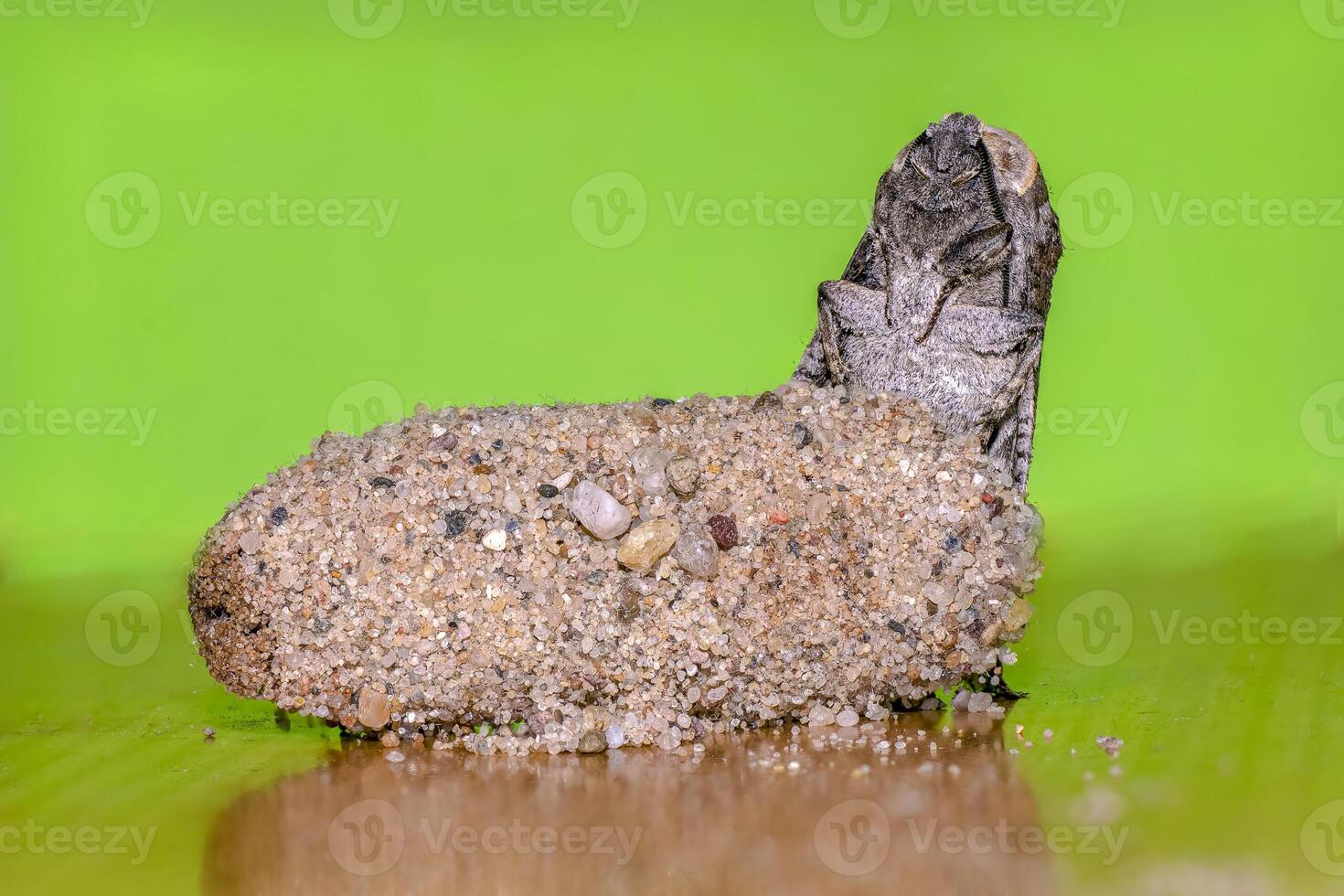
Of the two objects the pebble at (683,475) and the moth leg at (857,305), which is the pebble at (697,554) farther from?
the moth leg at (857,305)

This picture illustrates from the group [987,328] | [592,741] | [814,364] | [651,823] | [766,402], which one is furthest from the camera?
[814,364]

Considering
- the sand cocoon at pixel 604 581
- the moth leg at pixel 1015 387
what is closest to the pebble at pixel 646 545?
the sand cocoon at pixel 604 581

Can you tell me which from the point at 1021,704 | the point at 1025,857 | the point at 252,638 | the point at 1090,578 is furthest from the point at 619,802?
the point at 1090,578

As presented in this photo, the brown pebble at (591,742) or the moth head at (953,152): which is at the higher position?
the moth head at (953,152)

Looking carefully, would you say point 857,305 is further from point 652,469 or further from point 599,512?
point 599,512

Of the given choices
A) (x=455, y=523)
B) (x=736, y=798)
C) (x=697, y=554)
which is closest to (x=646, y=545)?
(x=697, y=554)

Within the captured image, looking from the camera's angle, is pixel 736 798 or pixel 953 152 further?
pixel 953 152

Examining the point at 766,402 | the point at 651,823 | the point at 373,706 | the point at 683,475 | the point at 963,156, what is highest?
the point at 963,156

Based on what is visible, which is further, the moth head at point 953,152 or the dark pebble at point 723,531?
the moth head at point 953,152
